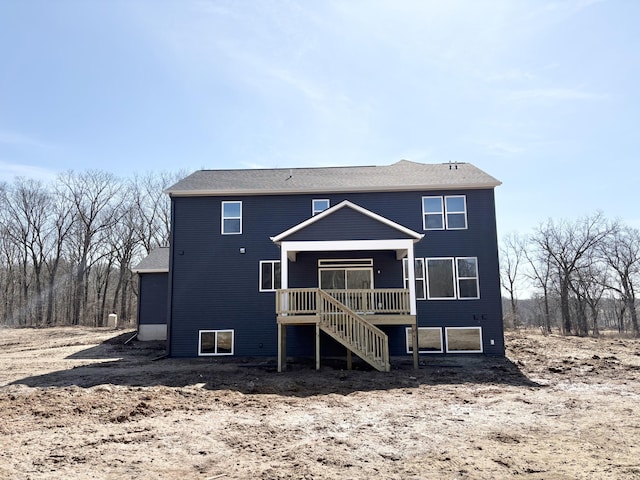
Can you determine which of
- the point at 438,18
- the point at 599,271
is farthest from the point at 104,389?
the point at 599,271

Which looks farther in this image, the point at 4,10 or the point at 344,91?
the point at 344,91

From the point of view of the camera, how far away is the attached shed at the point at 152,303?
71.7 feet

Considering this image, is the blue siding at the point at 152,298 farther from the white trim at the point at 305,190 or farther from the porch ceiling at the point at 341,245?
the porch ceiling at the point at 341,245

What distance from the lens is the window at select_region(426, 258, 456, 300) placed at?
16.4m

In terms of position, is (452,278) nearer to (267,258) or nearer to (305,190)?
(305,190)

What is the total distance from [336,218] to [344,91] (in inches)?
161

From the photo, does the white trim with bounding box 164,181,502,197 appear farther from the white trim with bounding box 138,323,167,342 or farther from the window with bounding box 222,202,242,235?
the white trim with bounding box 138,323,167,342

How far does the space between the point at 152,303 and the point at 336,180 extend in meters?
11.6

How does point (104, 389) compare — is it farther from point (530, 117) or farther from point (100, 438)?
point (530, 117)

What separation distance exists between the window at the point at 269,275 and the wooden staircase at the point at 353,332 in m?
4.02

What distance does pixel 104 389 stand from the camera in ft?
32.6

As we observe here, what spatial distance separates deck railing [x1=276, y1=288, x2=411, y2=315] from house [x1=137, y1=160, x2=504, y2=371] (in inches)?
53.5

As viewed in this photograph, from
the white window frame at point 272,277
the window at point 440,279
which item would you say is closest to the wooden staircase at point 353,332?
the white window frame at point 272,277

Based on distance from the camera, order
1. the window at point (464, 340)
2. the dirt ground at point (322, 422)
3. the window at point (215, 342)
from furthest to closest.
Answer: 1. the window at point (215, 342)
2. the window at point (464, 340)
3. the dirt ground at point (322, 422)
